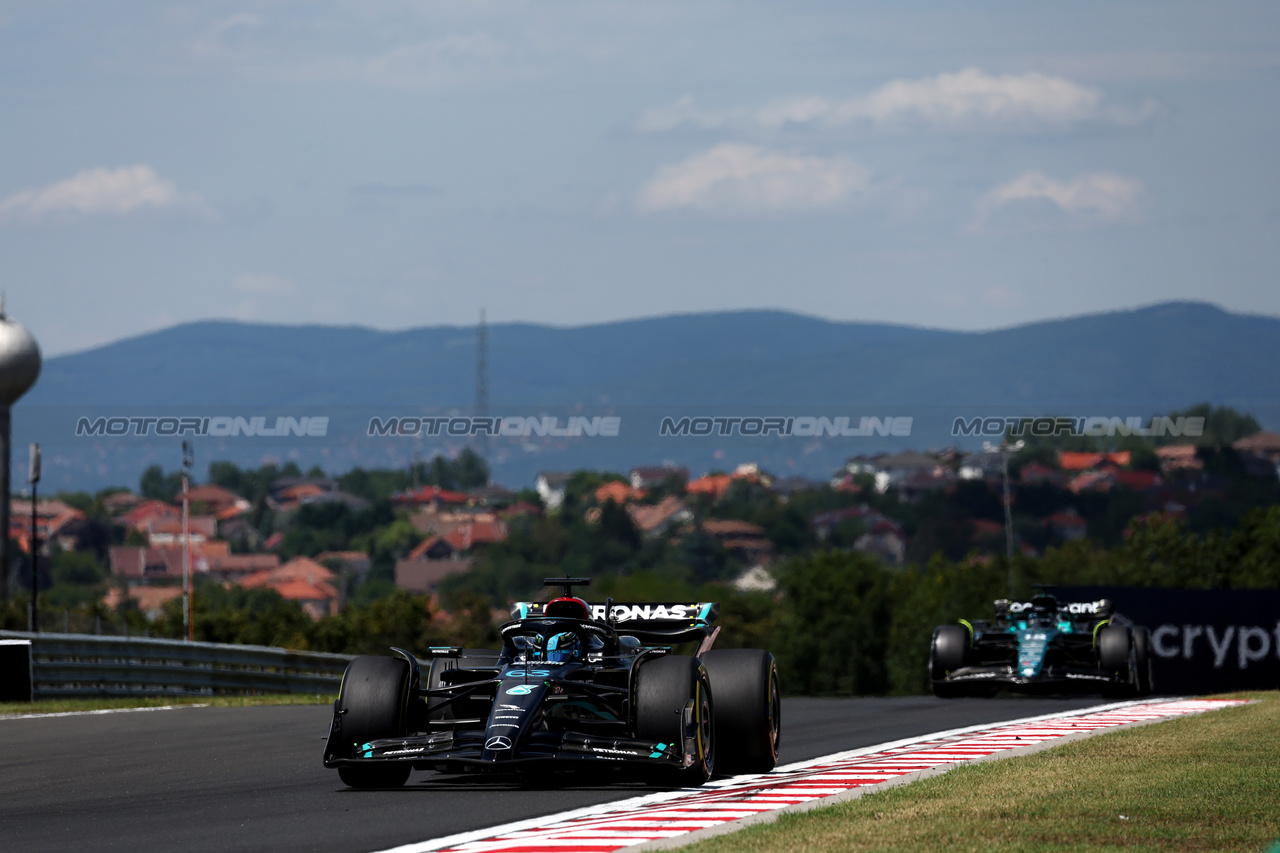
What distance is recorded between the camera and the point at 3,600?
181 ft

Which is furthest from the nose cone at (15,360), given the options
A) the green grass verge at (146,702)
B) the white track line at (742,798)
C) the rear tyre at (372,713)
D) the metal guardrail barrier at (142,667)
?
the rear tyre at (372,713)

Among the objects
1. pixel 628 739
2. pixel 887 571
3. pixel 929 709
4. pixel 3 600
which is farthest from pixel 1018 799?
pixel 887 571

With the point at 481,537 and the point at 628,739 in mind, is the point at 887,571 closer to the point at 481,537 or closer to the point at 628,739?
the point at 481,537

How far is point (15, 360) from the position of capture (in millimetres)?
60094

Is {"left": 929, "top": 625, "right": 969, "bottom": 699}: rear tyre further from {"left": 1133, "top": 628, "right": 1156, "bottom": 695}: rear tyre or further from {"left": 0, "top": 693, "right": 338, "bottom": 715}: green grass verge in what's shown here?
{"left": 0, "top": 693, "right": 338, "bottom": 715}: green grass verge

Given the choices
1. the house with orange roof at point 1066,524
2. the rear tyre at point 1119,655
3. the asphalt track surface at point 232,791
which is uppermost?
the house with orange roof at point 1066,524

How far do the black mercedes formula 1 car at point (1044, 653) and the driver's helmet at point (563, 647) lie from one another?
1438 cm

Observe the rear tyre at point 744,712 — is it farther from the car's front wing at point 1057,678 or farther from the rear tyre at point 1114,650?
the rear tyre at point 1114,650

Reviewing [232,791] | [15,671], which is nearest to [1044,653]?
[15,671]

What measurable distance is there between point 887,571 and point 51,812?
126 meters

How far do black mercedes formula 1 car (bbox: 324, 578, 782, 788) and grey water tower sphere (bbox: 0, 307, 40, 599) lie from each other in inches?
1923

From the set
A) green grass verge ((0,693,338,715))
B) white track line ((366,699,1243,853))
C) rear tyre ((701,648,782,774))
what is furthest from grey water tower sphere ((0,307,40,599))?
rear tyre ((701,648,782,774))

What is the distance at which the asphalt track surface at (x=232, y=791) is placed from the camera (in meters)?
10.3

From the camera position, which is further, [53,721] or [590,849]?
[53,721]
